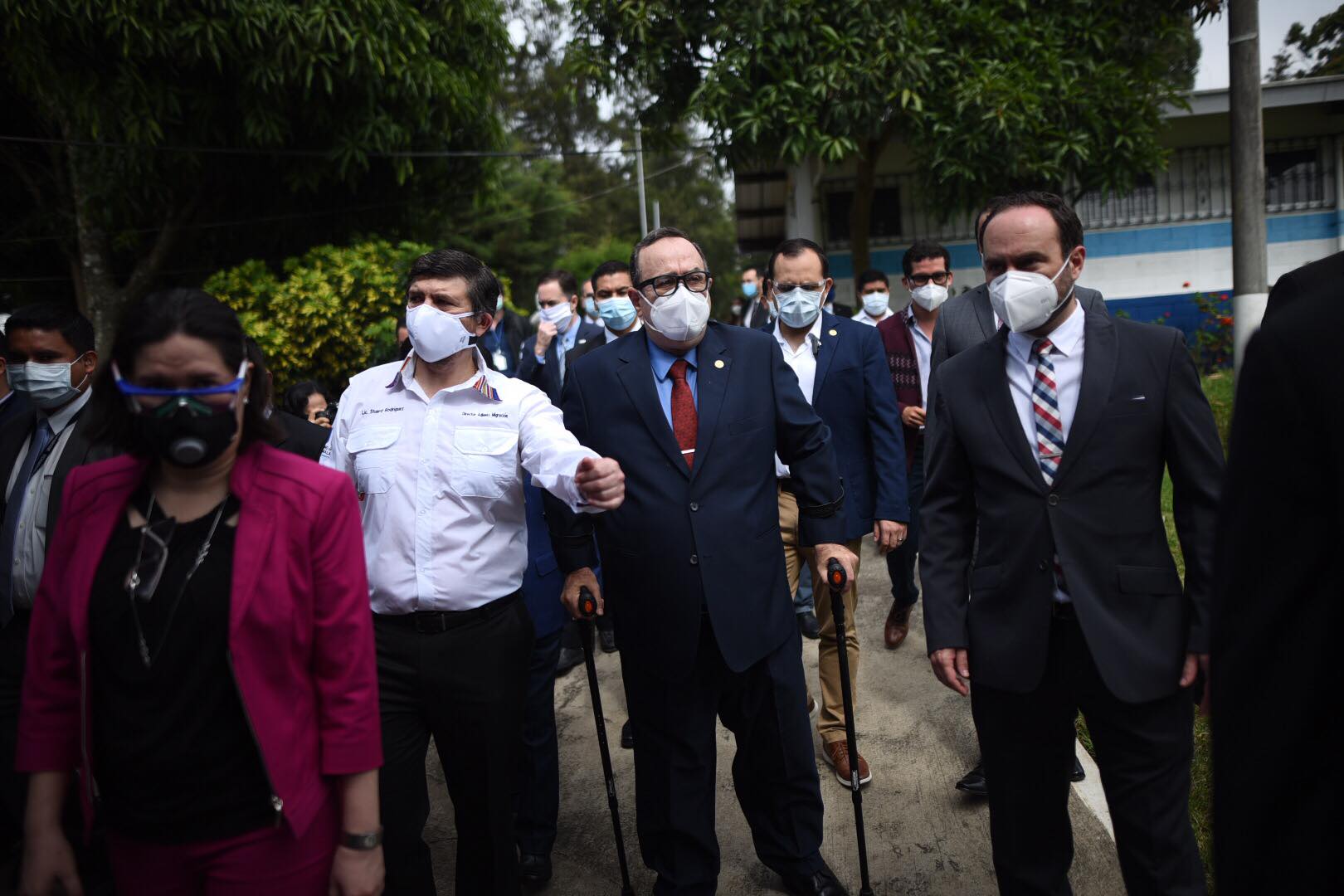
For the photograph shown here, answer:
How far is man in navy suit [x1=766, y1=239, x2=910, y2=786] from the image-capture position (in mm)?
4641

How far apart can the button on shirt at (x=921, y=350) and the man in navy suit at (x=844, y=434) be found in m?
0.84

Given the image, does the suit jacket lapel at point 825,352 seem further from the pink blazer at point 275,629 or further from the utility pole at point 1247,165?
the utility pole at point 1247,165

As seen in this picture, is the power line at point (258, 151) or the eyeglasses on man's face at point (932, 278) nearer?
the eyeglasses on man's face at point (932, 278)

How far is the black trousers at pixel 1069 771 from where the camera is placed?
8.73 ft

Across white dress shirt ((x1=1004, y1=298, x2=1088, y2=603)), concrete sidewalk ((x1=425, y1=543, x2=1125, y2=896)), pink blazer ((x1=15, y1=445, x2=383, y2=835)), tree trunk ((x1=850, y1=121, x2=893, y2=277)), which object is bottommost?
concrete sidewalk ((x1=425, y1=543, x2=1125, y2=896))

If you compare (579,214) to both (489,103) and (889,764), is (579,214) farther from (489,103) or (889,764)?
(889,764)

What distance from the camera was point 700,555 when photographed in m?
3.35

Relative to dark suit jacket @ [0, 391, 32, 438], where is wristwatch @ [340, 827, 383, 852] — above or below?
below

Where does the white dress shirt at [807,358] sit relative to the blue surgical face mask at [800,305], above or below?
below

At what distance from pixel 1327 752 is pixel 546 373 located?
257 inches

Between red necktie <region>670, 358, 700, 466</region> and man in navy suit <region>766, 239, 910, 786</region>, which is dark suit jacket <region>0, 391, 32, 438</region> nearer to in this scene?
red necktie <region>670, 358, 700, 466</region>

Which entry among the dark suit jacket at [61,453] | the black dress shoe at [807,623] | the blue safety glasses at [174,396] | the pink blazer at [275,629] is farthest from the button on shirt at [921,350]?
the blue safety glasses at [174,396]

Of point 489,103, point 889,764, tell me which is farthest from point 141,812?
point 489,103

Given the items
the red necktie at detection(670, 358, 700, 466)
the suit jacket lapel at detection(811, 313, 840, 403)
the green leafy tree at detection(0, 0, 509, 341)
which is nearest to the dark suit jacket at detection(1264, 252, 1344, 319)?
the red necktie at detection(670, 358, 700, 466)
